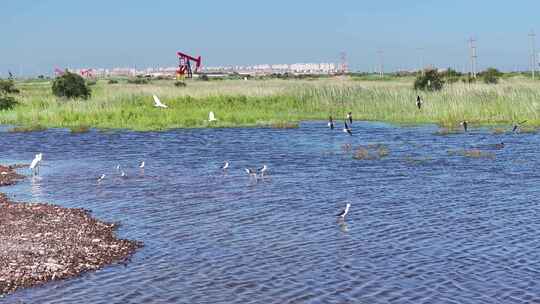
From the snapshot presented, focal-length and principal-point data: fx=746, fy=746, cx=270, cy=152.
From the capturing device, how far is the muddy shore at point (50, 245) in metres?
12.4

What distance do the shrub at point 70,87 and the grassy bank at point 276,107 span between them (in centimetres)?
114

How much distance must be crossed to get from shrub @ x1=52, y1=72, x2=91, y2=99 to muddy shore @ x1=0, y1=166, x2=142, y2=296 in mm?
42178

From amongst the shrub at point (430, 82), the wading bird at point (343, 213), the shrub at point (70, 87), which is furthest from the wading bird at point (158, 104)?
the wading bird at point (343, 213)

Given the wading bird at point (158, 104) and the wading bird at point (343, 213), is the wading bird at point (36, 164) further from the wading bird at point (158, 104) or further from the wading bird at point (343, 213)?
the wading bird at point (158, 104)

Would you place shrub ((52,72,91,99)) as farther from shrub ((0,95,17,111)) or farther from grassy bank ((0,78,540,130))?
shrub ((0,95,17,111))

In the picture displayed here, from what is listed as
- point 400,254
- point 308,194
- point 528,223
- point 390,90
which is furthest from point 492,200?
point 390,90

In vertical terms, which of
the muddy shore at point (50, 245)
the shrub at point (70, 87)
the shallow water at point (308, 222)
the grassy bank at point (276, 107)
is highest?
the shrub at point (70, 87)

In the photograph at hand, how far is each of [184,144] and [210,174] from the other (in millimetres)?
11713

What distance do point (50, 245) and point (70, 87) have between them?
47346 mm

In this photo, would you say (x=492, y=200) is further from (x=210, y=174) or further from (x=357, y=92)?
(x=357, y=92)

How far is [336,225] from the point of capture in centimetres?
1708

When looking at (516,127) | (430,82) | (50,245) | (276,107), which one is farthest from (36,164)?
(430,82)

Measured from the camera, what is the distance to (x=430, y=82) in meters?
56.4

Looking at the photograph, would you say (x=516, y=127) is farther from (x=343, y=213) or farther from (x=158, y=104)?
(x=158, y=104)
